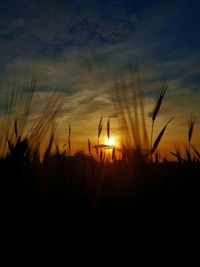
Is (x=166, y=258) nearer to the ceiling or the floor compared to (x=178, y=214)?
nearer to the floor

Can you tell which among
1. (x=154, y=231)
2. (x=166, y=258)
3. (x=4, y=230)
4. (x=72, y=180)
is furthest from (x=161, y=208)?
(x=4, y=230)

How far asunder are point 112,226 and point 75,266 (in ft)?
0.89

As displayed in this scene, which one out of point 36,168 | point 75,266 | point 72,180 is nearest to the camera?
point 75,266

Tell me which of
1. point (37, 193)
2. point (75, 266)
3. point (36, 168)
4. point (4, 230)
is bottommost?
point (75, 266)

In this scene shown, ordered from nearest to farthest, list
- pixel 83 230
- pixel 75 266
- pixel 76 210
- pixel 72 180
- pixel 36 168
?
pixel 75 266 → pixel 83 230 → pixel 76 210 → pixel 36 168 → pixel 72 180

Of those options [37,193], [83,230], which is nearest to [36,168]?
[37,193]

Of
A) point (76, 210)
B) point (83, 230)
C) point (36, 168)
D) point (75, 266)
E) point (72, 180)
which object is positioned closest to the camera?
point (75, 266)

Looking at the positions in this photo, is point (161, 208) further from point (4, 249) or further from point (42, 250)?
point (4, 249)

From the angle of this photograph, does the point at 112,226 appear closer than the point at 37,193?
Yes

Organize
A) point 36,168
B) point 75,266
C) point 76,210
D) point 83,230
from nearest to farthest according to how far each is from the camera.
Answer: point 75,266
point 83,230
point 76,210
point 36,168

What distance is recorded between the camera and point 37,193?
1.34 m

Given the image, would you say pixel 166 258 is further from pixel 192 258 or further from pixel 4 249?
pixel 4 249

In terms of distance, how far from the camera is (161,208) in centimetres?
137

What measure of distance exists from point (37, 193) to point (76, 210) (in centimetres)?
19
